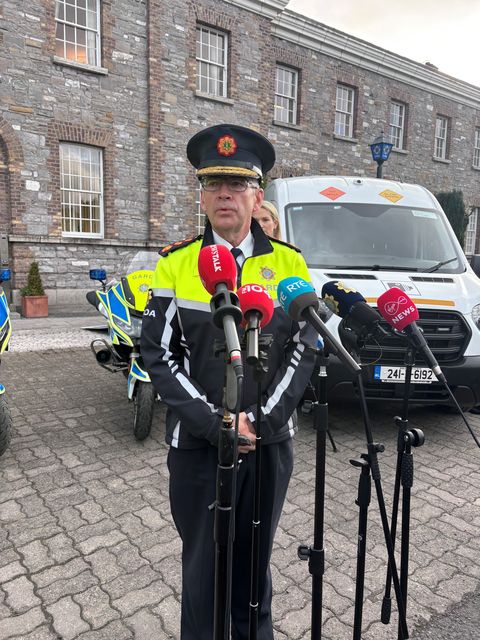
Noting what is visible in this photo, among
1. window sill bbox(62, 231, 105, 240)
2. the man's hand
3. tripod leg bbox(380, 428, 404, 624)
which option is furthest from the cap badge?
window sill bbox(62, 231, 105, 240)

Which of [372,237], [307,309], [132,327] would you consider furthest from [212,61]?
[307,309]

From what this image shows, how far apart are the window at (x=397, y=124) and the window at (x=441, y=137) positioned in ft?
8.91

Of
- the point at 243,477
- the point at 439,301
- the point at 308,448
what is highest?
the point at 439,301

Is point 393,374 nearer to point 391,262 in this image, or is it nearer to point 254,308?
point 391,262

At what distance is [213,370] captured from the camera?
1.84m

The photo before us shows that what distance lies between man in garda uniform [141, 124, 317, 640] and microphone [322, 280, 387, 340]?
182 millimetres

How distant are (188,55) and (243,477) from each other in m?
14.9

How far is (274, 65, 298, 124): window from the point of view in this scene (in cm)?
1666

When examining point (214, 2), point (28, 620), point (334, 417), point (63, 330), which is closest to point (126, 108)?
point (214, 2)

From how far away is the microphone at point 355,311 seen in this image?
194 cm

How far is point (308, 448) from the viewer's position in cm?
451

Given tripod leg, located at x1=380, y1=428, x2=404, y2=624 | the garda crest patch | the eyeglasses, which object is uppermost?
the eyeglasses

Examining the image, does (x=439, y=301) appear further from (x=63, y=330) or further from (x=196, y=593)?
(x=63, y=330)

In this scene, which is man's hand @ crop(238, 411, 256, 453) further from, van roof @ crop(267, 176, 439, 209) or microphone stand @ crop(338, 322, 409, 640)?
van roof @ crop(267, 176, 439, 209)
